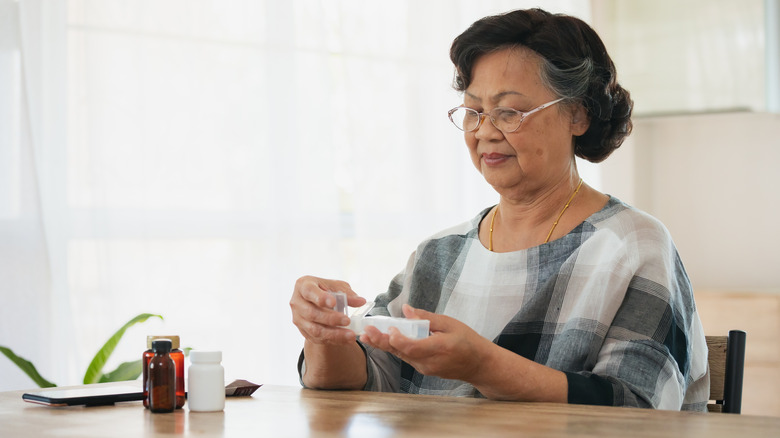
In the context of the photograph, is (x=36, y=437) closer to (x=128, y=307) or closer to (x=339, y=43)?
(x=128, y=307)

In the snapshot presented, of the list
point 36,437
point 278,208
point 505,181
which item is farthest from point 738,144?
point 36,437

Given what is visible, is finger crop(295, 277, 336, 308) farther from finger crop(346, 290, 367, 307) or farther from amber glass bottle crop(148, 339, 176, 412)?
amber glass bottle crop(148, 339, 176, 412)

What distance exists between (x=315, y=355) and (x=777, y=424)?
0.78 meters

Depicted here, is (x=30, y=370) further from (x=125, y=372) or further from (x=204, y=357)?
(x=204, y=357)

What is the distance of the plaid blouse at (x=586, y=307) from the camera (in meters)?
1.34

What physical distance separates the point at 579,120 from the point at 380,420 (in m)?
0.87

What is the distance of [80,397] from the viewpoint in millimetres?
1294

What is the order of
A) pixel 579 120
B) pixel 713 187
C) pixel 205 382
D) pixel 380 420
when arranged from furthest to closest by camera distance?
pixel 713 187 < pixel 579 120 < pixel 205 382 < pixel 380 420

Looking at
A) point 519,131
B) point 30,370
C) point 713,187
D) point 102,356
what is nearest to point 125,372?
point 102,356

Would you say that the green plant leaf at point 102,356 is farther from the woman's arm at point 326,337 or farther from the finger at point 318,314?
the finger at point 318,314

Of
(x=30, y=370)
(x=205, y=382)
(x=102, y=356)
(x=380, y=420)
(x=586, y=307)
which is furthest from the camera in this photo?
(x=102, y=356)

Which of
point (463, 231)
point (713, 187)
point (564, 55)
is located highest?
point (564, 55)

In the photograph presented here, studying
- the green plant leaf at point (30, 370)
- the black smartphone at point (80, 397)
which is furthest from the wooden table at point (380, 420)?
the green plant leaf at point (30, 370)

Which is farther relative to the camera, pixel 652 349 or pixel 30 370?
pixel 30 370
